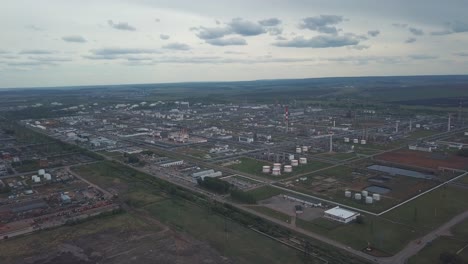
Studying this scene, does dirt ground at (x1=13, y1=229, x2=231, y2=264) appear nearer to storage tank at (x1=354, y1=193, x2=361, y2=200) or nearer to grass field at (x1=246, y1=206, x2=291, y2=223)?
grass field at (x1=246, y1=206, x2=291, y2=223)

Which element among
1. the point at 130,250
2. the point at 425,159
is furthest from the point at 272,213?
the point at 425,159

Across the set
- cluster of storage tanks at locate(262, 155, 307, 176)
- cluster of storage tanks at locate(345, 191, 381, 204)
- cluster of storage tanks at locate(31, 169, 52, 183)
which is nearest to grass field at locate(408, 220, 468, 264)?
cluster of storage tanks at locate(345, 191, 381, 204)

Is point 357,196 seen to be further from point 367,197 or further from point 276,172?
point 276,172

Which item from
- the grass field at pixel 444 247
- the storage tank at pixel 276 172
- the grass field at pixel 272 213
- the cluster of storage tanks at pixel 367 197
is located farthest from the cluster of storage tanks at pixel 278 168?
the grass field at pixel 444 247

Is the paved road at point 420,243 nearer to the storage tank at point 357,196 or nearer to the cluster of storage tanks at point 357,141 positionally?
the storage tank at point 357,196

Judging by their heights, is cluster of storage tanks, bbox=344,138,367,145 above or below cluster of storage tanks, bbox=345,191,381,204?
above

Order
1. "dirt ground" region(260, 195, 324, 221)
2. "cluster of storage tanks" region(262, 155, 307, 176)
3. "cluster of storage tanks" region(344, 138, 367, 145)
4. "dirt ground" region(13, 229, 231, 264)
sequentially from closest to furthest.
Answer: "dirt ground" region(13, 229, 231, 264) < "dirt ground" region(260, 195, 324, 221) < "cluster of storage tanks" region(262, 155, 307, 176) < "cluster of storage tanks" region(344, 138, 367, 145)
